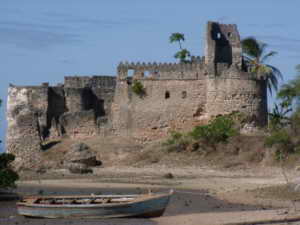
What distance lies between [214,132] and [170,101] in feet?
14.2

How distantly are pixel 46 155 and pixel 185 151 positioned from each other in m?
7.32

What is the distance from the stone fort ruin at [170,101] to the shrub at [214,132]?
2.16 meters

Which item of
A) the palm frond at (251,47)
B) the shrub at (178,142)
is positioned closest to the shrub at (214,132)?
the shrub at (178,142)

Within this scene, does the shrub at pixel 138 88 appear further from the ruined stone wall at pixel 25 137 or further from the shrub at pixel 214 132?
the ruined stone wall at pixel 25 137

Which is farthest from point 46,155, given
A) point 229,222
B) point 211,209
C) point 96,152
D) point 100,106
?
point 229,222

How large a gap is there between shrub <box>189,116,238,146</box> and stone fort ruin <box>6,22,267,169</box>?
216cm

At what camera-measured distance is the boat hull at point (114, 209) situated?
21656 millimetres

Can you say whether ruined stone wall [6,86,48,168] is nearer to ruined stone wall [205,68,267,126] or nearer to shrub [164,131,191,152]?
shrub [164,131,191,152]

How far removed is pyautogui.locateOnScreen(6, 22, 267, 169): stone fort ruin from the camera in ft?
133

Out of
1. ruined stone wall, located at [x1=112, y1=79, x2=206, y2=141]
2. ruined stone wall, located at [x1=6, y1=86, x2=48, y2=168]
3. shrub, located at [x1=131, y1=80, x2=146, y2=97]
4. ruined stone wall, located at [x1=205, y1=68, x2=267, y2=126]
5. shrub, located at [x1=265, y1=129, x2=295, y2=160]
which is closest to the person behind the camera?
shrub, located at [x1=265, y1=129, x2=295, y2=160]

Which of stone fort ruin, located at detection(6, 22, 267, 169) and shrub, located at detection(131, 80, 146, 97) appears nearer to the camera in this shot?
stone fort ruin, located at detection(6, 22, 267, 169)

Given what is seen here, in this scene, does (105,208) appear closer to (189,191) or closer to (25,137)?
(189,191)

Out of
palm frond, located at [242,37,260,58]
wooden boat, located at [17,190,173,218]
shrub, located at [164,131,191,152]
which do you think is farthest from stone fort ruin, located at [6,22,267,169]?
wooden boat, located at [17,190,173,218]

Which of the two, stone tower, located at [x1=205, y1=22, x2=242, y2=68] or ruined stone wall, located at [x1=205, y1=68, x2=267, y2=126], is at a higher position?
stone tower, located at [x1=205, y1=22, x2=242, y2=68]
